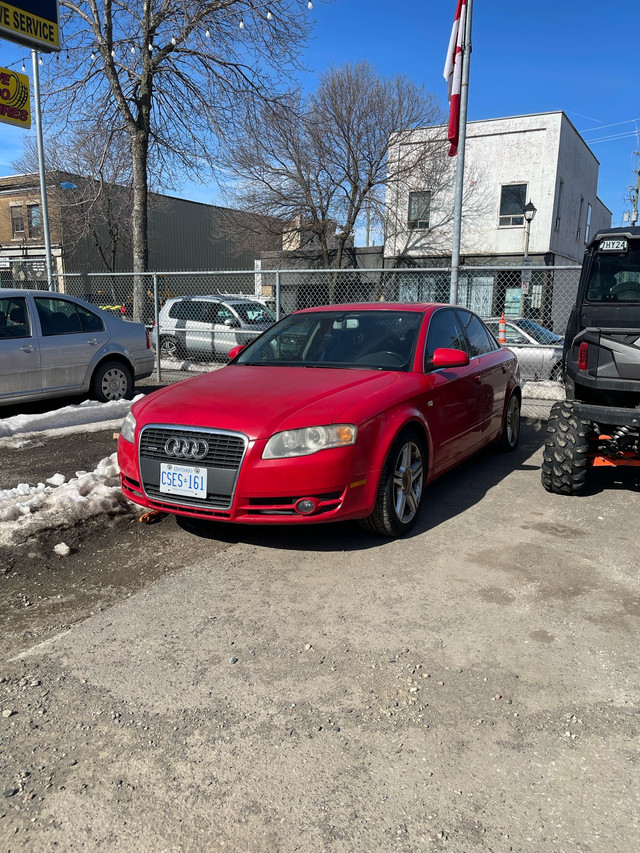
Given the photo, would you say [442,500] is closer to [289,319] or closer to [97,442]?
[289,319]

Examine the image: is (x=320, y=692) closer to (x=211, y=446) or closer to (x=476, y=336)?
(x=211, y=446)

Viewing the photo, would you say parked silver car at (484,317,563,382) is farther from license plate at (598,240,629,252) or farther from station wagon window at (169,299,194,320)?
station wagon window at (169,299,194,320)

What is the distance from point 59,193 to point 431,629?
1281 inches

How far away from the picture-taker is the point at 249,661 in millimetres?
2980

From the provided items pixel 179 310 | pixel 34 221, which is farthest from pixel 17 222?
pixel 179 310

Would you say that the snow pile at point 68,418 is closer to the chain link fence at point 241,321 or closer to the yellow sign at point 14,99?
the chain link fence at point 241,321

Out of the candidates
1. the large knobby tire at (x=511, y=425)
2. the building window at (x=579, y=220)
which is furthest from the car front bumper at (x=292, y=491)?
the building window at (x=579, y=220)

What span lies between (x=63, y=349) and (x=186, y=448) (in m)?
5.35

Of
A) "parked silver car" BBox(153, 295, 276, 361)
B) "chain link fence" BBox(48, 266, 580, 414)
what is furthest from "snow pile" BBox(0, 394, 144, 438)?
"parked silver car" BBox(153, 295, 276, 361)

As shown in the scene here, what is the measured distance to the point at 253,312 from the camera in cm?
1441

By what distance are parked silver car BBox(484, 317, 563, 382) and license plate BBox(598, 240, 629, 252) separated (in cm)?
601

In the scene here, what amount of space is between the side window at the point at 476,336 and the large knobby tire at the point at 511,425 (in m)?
0.65

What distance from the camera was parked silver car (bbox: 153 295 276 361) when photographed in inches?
551

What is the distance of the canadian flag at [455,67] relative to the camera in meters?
9.06
